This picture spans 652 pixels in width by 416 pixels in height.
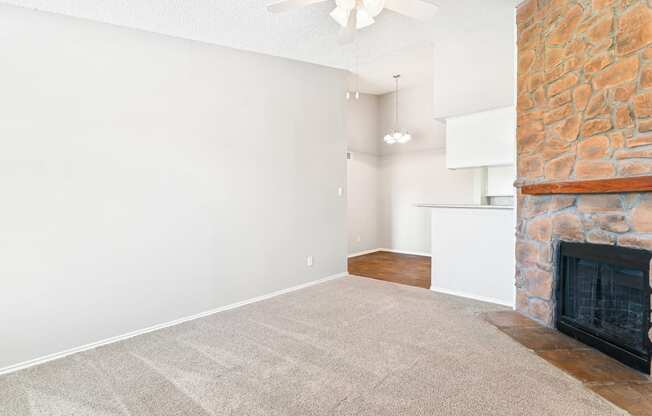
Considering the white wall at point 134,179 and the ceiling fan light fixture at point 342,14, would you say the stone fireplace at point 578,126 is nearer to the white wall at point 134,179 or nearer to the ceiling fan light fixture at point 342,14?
the ceiling fan light fixture at point 342,14

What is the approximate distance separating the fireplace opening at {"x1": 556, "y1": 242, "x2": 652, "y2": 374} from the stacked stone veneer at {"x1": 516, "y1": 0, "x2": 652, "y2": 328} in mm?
85

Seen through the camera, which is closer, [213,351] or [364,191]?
[213,351]

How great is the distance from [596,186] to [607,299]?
0.83 meters

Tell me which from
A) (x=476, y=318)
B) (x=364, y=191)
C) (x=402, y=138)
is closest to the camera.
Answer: (x=476, y=318)

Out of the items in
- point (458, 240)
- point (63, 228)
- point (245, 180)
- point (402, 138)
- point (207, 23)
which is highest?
point (207, 23)

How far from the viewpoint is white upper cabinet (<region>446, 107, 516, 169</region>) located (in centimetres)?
362

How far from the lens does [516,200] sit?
3273 mm

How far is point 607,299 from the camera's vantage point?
2412 mm

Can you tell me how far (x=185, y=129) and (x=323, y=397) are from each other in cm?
254

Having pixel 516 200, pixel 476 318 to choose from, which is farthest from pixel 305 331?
pixel 516 200

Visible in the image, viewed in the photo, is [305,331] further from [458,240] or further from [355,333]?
[458,240]

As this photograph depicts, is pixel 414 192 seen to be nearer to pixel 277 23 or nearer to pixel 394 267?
pixel 394 267

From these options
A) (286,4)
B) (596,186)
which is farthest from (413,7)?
(596,186)

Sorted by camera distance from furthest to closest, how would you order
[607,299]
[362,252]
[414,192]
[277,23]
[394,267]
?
[362,252] < [414,192] < [394,267] < [277,23] < [607,299]
